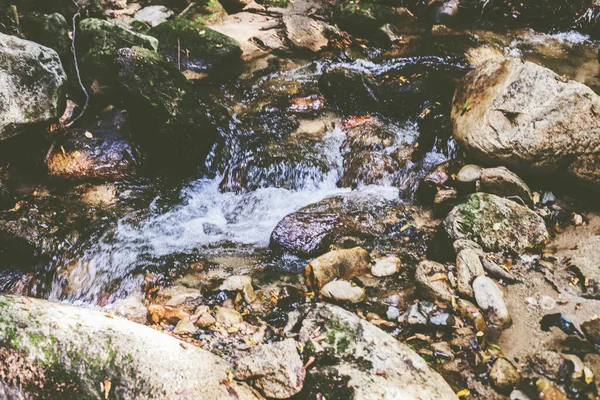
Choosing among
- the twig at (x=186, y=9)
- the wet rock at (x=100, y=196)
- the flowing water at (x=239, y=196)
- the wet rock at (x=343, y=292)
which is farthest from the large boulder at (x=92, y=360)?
the twig at (x=186, y=9)

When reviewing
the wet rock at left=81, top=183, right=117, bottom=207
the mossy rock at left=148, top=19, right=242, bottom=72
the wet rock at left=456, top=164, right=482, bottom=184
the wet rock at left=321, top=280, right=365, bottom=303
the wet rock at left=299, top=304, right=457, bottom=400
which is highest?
the mossy rock at left=148, top=19, right=242, bottom=72

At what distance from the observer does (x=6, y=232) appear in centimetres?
486

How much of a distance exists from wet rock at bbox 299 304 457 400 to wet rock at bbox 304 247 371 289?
86 centimetres

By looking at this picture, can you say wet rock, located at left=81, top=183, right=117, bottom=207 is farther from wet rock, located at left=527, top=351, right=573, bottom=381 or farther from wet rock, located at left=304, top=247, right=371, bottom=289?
wet rock, located at left=527, top=351, right=573, bottom=381

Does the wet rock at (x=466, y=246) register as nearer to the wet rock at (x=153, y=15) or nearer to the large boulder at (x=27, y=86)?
the large boulder at (x=27, y=86)

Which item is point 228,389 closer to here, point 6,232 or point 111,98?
point 6,232

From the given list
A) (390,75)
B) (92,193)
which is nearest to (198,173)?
(92,193)

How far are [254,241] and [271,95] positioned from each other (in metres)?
4.10

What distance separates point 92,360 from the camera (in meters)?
2.39

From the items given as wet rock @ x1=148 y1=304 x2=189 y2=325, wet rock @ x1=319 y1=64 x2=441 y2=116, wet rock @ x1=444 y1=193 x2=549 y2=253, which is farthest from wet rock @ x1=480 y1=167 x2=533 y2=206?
wet rock @ x1=148 y1=304 x2=189 y2=325

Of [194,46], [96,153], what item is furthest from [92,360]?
[194,46]

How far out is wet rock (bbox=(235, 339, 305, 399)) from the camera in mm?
2719

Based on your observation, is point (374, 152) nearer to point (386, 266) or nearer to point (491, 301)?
point (386, 266)

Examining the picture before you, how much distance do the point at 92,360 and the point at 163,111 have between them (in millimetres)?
4635
